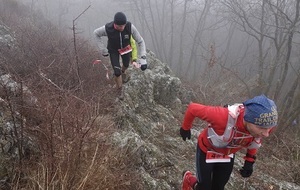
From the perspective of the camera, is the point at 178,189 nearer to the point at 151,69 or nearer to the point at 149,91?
the point at 149,91

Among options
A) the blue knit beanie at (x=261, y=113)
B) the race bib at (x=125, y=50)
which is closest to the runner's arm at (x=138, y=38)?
the race bib at (x=125, y=50)

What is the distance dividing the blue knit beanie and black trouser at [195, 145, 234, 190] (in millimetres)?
791

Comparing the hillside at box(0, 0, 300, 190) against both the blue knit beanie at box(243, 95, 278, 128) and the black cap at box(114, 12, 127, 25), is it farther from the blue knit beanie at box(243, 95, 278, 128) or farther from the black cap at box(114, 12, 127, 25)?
the blue knit beanie at box(243, 95, 278, 128)

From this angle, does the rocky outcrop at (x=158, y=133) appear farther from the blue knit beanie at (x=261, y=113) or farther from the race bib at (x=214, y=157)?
the blue knit beanie at (x=261, y=113)

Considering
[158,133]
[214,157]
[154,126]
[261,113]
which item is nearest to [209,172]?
[214,157]

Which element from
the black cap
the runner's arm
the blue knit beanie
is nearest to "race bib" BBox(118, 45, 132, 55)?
the runner's arm

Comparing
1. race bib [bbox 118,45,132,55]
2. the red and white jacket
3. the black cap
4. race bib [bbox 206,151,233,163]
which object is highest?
the black cap

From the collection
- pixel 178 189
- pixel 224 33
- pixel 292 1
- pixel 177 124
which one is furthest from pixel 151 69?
pixel 224 33

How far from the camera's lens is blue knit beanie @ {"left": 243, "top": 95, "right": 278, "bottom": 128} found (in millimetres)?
2533

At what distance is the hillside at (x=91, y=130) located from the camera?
9.16 ft

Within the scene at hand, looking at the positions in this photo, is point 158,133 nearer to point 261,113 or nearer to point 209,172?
point 209,172

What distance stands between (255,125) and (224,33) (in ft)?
78.7

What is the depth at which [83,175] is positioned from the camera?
9.04 ft

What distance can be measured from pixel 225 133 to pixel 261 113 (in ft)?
1.36
